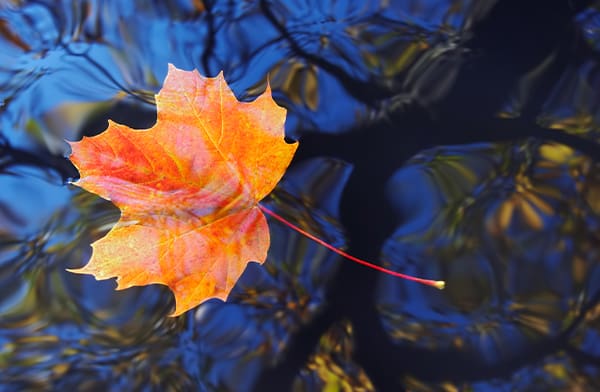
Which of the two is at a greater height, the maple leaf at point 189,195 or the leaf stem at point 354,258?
the maple leaf at point 189,195

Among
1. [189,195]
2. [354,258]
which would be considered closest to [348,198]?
[354,258]

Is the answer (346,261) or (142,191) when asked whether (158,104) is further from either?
(346,261)

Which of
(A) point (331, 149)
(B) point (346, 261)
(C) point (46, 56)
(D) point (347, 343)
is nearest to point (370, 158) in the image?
(A) point (331, 149)

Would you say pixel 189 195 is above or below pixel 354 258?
above

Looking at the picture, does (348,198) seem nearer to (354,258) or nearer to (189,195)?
(354,258)
